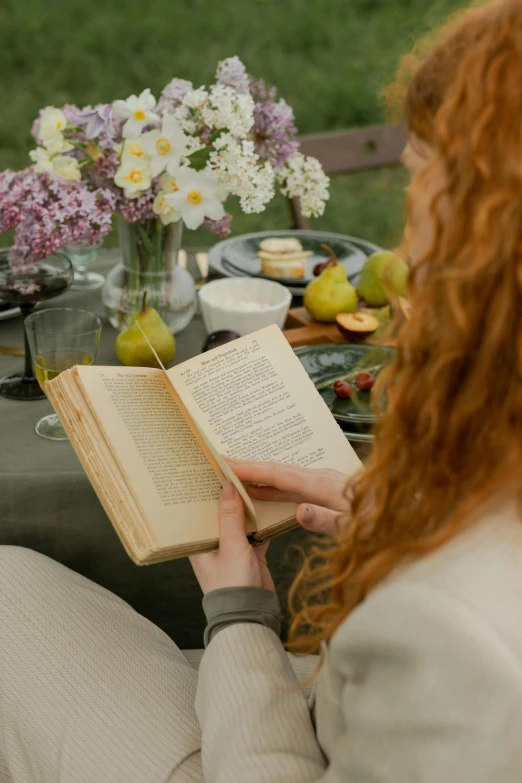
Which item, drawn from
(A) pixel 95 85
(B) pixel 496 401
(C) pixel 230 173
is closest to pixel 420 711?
(B) pixel 496 401

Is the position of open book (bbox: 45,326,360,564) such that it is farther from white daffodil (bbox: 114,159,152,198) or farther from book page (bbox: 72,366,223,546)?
white daffodil (bbox: 114,159,152,198)

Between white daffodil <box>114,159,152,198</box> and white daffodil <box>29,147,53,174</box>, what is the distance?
0.10 m

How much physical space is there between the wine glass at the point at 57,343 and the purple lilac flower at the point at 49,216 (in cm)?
10

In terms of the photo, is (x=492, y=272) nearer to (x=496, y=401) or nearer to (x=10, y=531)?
(x=496, y=401)

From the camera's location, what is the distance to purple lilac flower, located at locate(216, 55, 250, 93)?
127 cm

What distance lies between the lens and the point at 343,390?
1149 mm

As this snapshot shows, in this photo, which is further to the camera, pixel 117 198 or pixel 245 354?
pixel 117 198

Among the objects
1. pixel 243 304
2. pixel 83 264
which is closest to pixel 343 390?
pixel 243 304

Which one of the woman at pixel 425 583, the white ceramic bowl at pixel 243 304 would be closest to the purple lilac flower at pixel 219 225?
the white ceramic bowl at pixel 243 304

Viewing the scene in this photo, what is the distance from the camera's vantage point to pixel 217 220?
4.13ft

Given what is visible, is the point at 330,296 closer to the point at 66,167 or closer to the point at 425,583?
the point at 66,167

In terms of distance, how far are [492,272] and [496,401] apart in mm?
89

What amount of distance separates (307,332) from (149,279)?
28cm

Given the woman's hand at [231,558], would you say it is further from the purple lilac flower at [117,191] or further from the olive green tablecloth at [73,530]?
the purple lilac flower at [117,191]
